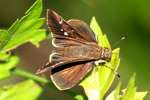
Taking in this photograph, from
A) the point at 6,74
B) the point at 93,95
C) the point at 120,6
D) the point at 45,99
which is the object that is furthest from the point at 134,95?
the point at 45,99

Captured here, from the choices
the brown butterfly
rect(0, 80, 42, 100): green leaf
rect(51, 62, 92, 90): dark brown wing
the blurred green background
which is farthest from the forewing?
the blurred green background

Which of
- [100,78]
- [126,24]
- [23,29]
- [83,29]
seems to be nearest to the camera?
[23,29]

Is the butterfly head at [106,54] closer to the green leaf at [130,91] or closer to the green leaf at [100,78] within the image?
the green leaf at [100,78]

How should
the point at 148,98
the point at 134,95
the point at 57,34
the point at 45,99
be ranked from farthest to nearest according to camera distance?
the point at 45,99 → the point at 148,98 → the point at 57,34 → the point at 134,95

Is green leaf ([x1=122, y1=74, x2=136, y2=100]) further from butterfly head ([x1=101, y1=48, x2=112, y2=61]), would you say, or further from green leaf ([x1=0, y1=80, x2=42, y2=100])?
green leaf ([x1=0, y1=80, x2=42, y2=100])

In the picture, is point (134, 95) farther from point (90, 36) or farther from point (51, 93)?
point (51, 93)

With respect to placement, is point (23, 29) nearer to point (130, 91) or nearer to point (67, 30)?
point (67, 30)

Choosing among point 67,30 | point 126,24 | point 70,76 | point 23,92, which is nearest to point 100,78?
point 70,76

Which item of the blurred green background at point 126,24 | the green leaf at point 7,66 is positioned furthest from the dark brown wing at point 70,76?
the blurred green background at point 126,24
